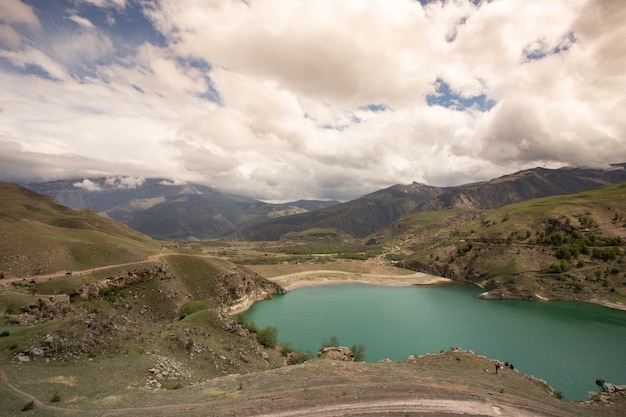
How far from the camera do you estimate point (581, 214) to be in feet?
568

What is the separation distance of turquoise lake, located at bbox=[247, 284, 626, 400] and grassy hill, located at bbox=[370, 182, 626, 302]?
12560mm

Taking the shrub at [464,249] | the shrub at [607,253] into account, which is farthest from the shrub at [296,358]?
the shrub at [464,249]

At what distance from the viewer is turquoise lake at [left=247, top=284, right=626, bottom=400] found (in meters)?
65.2

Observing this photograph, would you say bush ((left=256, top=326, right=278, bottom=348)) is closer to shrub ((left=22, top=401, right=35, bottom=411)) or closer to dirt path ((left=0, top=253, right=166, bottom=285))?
shrub ((left=22, top=401, right=35, bottom=411))

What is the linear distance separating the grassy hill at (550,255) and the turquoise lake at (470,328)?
12560 millimetres

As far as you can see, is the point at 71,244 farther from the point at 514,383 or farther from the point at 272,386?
the point at 514,383

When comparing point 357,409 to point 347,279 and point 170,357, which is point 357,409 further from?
point 347,279

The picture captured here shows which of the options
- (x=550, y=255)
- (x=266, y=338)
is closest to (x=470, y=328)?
(x=266, y=338)

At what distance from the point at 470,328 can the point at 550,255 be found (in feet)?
293

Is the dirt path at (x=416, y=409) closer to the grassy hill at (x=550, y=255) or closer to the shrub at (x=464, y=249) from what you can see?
the grassy hill at (x=550, y=255)

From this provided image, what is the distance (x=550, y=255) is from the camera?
148m

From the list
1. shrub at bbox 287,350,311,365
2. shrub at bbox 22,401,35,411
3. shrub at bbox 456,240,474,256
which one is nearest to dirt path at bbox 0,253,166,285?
shrub at bbox 287,350,311,365

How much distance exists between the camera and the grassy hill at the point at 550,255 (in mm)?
126875

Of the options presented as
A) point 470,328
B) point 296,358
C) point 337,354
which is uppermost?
point 337,354
